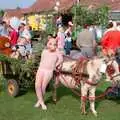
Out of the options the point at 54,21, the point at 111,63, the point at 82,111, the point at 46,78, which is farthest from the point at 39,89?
the point at 54,21

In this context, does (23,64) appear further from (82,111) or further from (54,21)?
(54,21)

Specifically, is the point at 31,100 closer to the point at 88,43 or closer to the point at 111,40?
the point at 88,43

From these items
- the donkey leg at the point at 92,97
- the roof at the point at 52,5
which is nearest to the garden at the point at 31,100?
the donkey leg at the point at 92,97

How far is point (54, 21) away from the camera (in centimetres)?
2564

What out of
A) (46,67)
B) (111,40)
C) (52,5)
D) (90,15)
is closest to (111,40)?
(111,40)

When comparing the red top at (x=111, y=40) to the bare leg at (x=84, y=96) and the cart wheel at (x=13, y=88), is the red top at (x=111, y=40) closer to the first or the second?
the bare leg at (x=84, y=96)

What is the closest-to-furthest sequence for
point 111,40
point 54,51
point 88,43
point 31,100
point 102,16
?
1. point 54,51
2. point 111,40
3. point 31,100
4. point 88,43
5. point 102,16

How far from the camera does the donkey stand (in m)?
10.5

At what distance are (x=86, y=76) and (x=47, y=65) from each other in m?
0.94

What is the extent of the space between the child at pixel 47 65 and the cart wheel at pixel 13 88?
1.49 metres

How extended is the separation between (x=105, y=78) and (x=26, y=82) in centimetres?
277

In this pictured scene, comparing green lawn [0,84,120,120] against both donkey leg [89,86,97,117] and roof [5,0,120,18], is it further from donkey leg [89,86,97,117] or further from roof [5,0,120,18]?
roof [5,0,120,18]

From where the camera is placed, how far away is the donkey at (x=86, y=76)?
34.4ft

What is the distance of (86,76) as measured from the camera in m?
10.9
